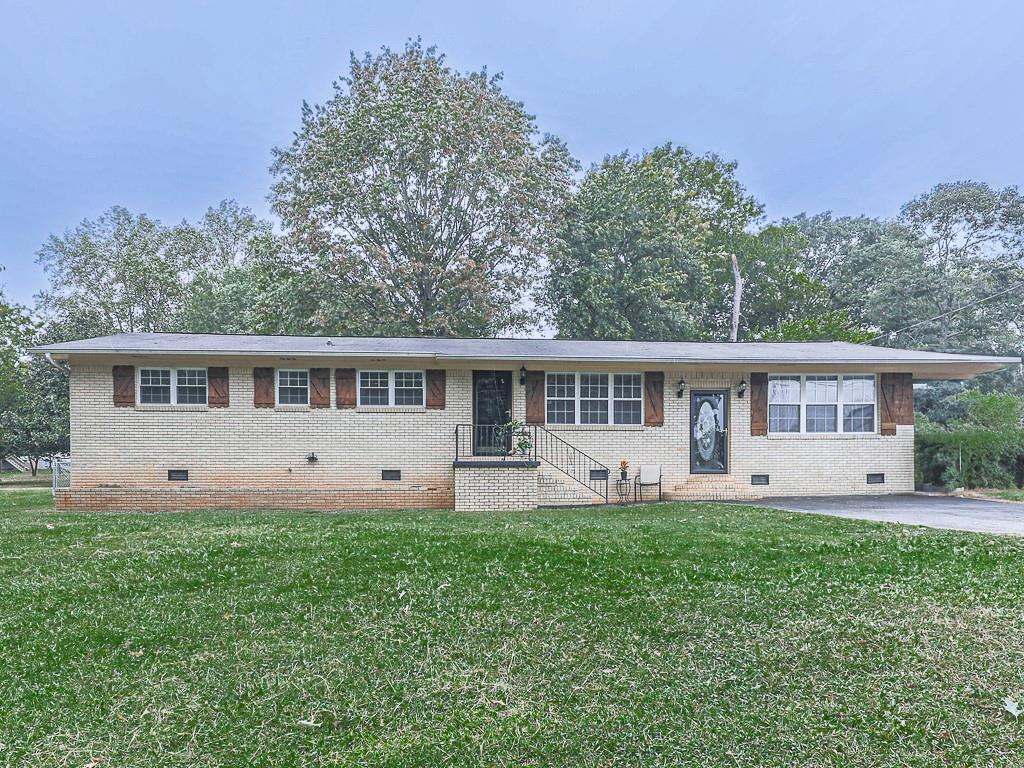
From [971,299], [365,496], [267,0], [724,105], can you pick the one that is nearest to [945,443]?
[365,496]

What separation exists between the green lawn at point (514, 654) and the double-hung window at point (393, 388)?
5609 millimetres

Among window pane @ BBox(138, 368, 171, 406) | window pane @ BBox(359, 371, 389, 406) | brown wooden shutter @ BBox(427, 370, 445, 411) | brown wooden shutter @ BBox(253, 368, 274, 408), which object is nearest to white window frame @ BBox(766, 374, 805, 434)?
brown wooden shutter @ BBox(427, 370, 445, 411)

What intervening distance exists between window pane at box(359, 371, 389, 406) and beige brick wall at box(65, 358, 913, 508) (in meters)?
0.21

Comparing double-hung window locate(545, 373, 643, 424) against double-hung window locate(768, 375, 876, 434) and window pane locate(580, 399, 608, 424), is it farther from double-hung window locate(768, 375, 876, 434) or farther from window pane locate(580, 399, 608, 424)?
double-hung window locate(768, 375, 876, 434)

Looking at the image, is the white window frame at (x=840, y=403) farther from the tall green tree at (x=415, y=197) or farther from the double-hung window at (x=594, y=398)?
the tall green tree at (x=415, y=197)

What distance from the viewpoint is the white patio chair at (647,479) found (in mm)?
12359

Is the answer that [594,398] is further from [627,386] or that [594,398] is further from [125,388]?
[125,388]

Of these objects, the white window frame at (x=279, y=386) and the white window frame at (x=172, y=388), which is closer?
the white window frame at (x=172, y=388)

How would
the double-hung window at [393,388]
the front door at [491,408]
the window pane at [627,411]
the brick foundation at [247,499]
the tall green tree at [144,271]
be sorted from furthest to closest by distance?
the tall green tree at [144,271] < the window pane at [627,411] < the front door at [491,408] < the double-hung window at [393,388] < the brick foundation at [247,499]

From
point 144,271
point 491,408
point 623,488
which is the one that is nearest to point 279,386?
point 491,408

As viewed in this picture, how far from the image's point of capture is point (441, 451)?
12156 millimetres

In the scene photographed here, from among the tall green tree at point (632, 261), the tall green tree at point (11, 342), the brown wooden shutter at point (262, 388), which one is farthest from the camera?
the tall green tree at point (632, 261)

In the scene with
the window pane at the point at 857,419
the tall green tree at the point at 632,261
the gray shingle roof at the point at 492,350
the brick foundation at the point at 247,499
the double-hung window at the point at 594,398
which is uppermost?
the tall green tree at the point at 632,261

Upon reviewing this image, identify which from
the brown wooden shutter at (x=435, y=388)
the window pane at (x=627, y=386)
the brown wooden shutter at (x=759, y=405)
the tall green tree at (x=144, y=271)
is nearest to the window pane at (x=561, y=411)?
the window pane at (x=627, y=386)
